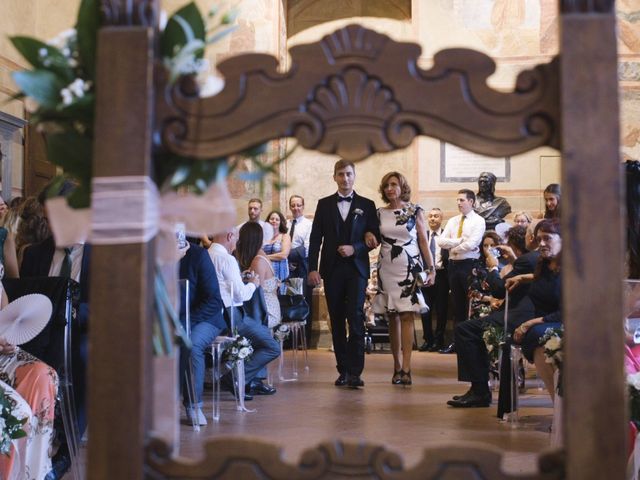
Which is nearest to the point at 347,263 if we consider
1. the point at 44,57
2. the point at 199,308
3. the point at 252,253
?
the point at 252,253

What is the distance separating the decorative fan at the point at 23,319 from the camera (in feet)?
12.7

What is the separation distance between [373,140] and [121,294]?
1.34ft

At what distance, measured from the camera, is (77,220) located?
1461 millimetres

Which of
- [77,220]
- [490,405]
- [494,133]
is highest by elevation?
[494,133]

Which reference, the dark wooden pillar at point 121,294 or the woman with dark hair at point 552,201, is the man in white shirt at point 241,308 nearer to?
the woman with dark hair at point 552,201

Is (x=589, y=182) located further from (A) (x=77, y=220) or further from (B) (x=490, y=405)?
(B) (x=490, y=405)

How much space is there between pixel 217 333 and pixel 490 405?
2.07 m

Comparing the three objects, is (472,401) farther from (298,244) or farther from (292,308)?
(298,244)

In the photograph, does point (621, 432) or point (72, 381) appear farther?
point (72, 381)

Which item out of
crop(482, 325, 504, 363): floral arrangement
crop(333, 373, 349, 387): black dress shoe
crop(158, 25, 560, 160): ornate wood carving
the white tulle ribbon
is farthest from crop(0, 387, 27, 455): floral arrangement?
crop(333, 373, 349, 387): black dress shoe

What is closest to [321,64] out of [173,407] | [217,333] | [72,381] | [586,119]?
[586,119]

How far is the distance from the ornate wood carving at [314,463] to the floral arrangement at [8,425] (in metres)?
2.11

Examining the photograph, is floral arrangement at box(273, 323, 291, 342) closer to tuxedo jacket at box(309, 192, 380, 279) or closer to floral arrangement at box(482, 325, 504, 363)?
tuxedo jacket at box(309, 192, 380, 279)

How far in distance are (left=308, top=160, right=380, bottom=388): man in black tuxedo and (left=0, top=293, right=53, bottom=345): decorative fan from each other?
3.87m
